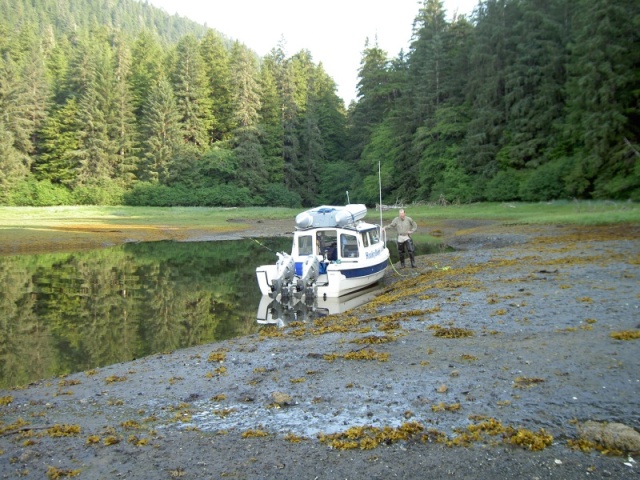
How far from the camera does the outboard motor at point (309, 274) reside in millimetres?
16891

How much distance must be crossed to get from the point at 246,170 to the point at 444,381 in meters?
68.6

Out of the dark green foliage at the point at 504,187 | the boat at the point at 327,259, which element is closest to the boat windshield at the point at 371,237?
the boat at the point at 327,259

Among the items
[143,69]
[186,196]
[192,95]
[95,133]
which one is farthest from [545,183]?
[143,69]

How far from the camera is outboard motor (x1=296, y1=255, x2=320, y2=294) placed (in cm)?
1689

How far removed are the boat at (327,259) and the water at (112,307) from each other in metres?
1.51

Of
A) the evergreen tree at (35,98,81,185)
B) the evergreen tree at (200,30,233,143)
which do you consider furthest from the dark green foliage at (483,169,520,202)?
the evergreen tree at (35,98,81,185)

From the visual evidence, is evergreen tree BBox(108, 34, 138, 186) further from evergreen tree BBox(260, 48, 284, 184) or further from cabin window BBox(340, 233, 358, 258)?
cabin window BBox(340, 233, 358, 258)

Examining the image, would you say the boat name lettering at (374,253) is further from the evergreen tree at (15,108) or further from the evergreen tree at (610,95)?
the evergreen tree at (15,108)

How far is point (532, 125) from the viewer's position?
4856 centimetres

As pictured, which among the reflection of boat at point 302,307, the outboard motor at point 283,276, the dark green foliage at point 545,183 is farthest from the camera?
the dark green foliage at point 545,183

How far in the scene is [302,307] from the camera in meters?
17.1

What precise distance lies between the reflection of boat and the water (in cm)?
46

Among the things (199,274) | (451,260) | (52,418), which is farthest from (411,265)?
(52,418)

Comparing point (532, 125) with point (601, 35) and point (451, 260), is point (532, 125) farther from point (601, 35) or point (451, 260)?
point (451, 260)
